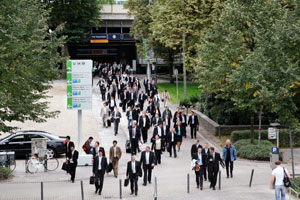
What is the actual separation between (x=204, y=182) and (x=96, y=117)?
17087 millimetres

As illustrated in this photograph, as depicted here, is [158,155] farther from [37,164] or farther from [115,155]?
[37,164]

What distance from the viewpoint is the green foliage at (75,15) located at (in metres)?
56.7

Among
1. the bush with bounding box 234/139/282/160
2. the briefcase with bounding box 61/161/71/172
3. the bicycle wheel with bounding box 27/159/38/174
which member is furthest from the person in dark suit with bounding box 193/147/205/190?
the bicycle wheel with bounding box 27/159/38/174

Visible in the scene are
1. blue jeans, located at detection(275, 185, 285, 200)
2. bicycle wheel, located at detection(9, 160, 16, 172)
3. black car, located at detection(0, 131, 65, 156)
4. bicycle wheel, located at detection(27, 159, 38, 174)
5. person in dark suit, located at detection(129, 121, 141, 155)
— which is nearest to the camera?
blue jeans, located at detection(275, 185, 285, 200)

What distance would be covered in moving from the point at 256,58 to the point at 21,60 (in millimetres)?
9276

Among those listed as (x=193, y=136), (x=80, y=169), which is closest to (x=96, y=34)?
(x=193, y=136)

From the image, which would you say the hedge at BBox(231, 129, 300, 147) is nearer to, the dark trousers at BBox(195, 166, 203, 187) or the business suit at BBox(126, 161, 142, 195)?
the dark trousers at BBox(195, 166, 203, 187)

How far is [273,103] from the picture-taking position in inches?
795

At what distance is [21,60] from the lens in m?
19.9

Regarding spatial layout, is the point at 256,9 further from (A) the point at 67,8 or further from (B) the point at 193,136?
(A) the point at 67,8

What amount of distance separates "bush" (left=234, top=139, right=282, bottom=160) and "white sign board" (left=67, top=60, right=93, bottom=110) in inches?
298

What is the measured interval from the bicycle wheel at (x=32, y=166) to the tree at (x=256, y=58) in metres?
9.37

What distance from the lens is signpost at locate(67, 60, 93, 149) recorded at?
24.3m

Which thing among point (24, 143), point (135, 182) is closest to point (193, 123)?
point (24, 143)
